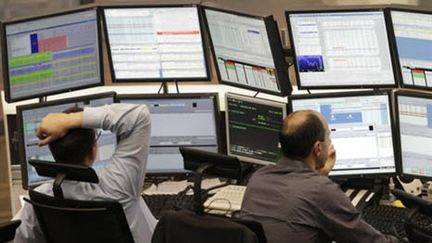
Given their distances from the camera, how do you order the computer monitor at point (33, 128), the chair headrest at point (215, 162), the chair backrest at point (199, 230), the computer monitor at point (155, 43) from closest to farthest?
the chair backrest at point (199, 230), the chair headrest at point (215, 162), the computer monitor at point (33, 128), the computer monitor at point (155, 43)

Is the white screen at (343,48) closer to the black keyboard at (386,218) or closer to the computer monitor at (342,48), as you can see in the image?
the computer monitor at (342,48)

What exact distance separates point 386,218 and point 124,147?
3.87 feet

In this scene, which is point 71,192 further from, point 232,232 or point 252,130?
point 252,130

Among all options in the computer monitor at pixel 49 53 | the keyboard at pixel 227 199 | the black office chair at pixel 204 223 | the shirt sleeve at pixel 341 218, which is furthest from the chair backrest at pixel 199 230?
the computer monitor at pixel 49 53

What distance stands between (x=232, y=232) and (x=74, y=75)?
1.69 meters

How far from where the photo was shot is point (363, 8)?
3.56m

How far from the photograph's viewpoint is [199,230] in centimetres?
240

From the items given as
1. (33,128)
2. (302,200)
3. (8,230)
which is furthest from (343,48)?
(8,230)

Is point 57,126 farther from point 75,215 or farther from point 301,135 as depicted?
point 301,135

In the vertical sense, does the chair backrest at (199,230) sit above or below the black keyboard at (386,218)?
above

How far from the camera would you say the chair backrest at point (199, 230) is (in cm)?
237

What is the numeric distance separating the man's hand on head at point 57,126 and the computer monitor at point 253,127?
1.19m

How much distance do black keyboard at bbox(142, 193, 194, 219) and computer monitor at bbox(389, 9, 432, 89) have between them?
Answer: 1.08m

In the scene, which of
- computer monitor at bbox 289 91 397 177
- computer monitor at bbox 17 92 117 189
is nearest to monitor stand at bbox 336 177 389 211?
computer monitor at bbox 289 91 397 177
